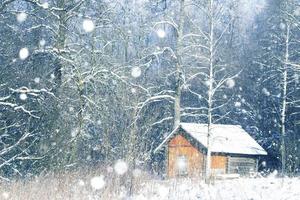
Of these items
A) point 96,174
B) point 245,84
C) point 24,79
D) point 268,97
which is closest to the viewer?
point 96,174

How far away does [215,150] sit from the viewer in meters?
27.9

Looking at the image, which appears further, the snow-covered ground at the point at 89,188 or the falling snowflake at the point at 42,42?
the falling snowflake at the point at 42,42

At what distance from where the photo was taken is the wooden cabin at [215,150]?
28.4 meters

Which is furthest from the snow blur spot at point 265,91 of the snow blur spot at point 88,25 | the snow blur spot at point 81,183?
the snow blur spot at point 81,183

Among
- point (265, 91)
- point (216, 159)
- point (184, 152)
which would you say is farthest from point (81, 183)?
point (265, 91)

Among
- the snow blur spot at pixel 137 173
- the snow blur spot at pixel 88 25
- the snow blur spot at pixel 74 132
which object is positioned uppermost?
the snow blur spot at pixel 88 25

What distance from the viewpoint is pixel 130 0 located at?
114ft

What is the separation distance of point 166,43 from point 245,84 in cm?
809

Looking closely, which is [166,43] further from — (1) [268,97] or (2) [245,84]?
(1) [268,97]

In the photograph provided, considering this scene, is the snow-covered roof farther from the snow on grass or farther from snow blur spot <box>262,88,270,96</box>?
the snow on grass

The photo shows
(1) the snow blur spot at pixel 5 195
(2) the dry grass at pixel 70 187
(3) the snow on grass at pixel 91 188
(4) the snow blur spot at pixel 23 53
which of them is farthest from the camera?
(4) the snow blur spot at pixel 23 53

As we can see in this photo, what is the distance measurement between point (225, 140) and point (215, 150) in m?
1.61

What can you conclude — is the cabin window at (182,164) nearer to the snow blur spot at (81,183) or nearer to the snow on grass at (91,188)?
the snow on grass at (91,188)

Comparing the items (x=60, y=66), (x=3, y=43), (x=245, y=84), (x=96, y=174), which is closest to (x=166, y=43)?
(x=245, y=84)
